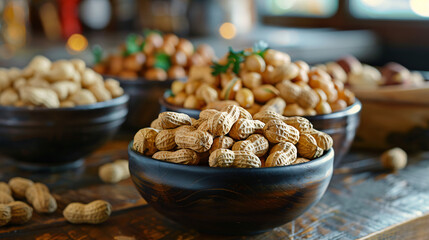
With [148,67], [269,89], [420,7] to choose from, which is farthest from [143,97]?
[420,7]

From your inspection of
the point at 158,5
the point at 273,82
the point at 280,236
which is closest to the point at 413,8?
the point at 158,5

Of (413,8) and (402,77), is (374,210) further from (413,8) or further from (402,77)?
(413,8)

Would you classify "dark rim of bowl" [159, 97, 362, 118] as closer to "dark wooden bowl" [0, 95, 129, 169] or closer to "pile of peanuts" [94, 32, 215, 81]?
"dark wooden bowl" [0, 95, 129, 169]

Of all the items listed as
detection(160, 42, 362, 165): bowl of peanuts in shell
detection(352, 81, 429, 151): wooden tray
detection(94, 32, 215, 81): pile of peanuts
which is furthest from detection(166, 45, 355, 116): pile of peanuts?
detection(94, 32, 215, 81): pile of peanuts

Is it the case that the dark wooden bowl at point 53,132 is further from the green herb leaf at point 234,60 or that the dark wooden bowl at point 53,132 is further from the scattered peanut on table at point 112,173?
the green herb leaf at point 234,60

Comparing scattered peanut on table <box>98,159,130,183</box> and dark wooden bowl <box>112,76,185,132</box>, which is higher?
dark wooden bowl <box>112,76,185,132</box>

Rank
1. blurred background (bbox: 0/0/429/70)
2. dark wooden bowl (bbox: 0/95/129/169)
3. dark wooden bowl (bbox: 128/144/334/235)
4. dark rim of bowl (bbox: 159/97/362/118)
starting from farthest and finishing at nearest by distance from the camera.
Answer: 1. blurred background (bbox: 0/0/429/70)
2. dark wooden bowl (bbox: 0/95/129/169)
3. dark rim of bowl (bbox: 159/97/362/118)
4. dark wooden bowl (bbox: 128/144/334/235)

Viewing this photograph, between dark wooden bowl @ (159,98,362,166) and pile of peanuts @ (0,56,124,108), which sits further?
pile of peanuts @ (0,56,124,108)

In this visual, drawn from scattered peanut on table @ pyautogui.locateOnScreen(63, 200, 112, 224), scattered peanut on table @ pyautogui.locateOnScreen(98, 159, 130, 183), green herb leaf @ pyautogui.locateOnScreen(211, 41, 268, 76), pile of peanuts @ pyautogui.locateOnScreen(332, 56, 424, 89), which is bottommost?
scattered peanut on table @ pyautogui.locateOnScreen(98, 159, 130, 183)

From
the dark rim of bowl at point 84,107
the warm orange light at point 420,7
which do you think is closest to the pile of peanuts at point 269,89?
the dark rim of bowl at point 84,107
